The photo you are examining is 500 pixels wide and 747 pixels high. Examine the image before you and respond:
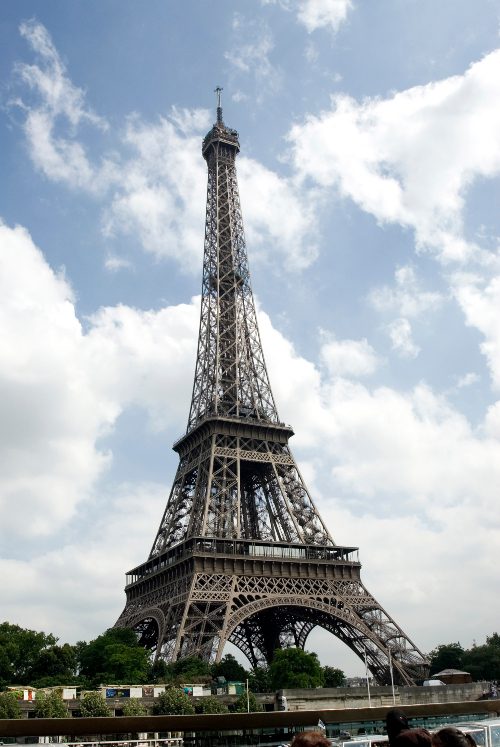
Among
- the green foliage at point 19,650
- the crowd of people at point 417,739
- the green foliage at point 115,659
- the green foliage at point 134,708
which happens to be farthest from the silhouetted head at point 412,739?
the green foliage at point 19,650

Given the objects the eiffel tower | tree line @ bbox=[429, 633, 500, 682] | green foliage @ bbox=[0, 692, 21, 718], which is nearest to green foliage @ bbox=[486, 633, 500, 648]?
tree line @ bbox=[429, 633, 500, 682]

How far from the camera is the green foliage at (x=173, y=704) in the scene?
143 ft

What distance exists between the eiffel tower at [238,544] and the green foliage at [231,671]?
163cm

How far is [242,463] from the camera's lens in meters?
73.2

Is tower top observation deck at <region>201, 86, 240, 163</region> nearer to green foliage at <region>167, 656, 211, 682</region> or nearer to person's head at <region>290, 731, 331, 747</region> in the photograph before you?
green foliage at <region>167, 656, 211, 682</region>

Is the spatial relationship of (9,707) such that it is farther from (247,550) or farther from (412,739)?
(412,739)

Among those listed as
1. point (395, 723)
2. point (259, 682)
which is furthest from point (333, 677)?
point (395, 723)

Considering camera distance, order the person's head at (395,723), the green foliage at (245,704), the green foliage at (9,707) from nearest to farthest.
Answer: the person's head at (395,723) < the green foliage at (9,707) < the green foliage at (245,704)

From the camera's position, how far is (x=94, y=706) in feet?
142

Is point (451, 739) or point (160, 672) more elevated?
point (160, 672)

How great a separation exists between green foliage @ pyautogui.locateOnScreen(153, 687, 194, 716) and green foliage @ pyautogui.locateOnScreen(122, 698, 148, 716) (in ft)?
3.07

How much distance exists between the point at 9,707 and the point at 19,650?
25659mm

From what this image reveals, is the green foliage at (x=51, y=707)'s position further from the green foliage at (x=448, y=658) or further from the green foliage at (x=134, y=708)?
the green foliage at (x=448, y=658)

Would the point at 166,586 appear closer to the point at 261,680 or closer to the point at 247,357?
the point at 261,680
